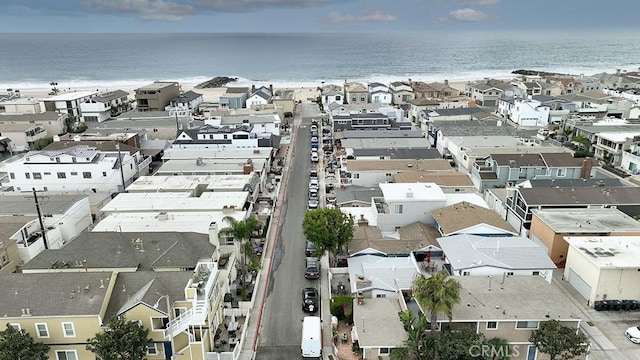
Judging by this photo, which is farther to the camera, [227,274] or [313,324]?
[227,274]

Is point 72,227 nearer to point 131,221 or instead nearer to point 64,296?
point 131,221

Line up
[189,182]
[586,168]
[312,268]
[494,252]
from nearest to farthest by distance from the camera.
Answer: [494,252], [312,268], [189,182], [586,168]

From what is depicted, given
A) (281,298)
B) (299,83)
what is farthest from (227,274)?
(299,83)

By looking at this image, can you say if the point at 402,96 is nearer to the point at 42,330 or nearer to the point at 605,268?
the point at 605,268

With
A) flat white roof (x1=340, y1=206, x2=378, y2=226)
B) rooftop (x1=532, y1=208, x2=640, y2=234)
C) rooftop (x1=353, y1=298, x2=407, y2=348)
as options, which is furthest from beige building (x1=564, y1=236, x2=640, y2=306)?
flat white roof (x1=340, y1=206, x2=378, y2=226)

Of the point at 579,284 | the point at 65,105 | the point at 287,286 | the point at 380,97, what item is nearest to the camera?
the point at 579,284

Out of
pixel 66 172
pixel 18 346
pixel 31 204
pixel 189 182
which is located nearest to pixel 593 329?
pixel 18 346

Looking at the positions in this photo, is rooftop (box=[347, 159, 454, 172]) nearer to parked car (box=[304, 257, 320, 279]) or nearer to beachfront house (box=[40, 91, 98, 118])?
parked car (box=[304, 257, 320, 279])
